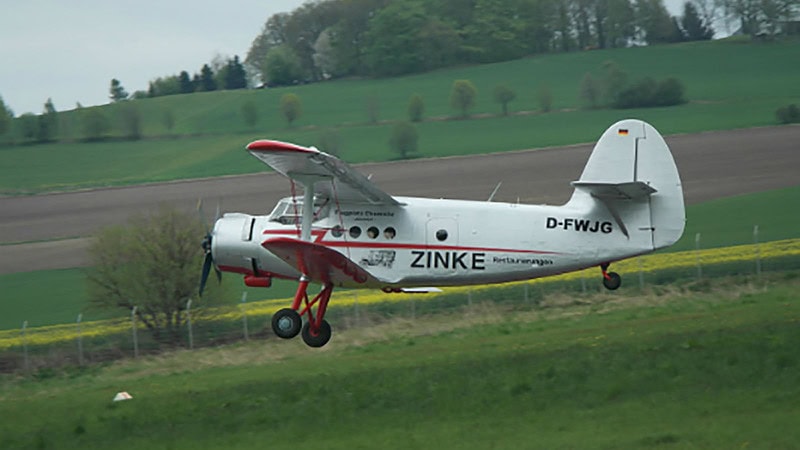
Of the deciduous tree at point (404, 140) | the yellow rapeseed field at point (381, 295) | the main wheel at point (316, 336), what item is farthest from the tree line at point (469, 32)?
the main wheel at point (316, 336)

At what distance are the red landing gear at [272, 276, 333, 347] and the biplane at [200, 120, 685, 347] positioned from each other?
18mm

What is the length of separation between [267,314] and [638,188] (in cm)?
1591

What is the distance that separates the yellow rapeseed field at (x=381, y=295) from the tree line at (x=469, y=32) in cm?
3818

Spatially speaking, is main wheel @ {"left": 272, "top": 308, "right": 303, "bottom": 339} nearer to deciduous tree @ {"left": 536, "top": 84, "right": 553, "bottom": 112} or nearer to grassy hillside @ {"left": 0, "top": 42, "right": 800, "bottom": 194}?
grassy hillside @ {"left": 0, "top": 42, "right": 800, "bottom": 194}

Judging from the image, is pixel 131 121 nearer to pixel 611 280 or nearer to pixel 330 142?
pixel 330 142

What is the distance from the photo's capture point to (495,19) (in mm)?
77688

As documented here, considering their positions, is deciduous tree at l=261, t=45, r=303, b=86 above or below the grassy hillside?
above

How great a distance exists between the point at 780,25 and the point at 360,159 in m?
30.6

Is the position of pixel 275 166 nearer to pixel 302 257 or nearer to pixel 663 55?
pixel 302 257

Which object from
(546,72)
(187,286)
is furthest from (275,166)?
(546,72)

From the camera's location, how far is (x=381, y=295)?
35.8 meters

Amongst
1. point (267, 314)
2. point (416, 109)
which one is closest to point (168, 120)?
point (416, 109)

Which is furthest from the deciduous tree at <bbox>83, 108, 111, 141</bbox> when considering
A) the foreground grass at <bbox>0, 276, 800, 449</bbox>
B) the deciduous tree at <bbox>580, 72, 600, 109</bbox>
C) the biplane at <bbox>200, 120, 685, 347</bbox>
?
the biplane at <bbox>200, 120, 685, 347</bbox>

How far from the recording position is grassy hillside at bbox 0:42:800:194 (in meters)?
58.9
